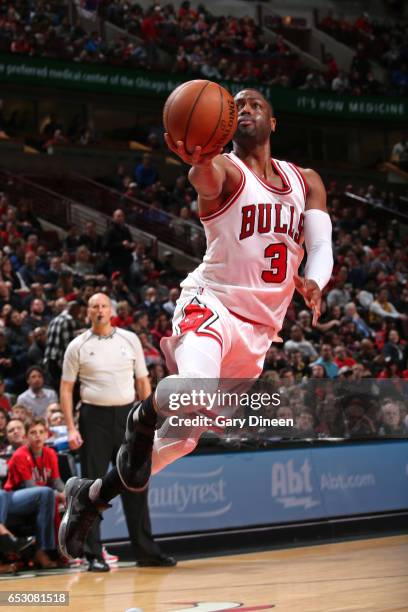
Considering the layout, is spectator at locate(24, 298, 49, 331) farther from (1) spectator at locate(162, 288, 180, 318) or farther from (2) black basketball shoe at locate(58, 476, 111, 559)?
(2) black basketball shoe at locate(58, 476, 111, 559)

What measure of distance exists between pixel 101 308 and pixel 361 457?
4.01 metres

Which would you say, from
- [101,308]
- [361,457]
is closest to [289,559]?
[361,457]

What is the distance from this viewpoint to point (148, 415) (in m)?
5.18

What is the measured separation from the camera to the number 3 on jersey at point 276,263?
218 inches

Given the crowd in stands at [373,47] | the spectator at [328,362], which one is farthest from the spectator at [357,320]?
the crowd in stands at [373,47]

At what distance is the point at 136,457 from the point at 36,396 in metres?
6.22

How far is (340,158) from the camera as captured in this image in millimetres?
31266

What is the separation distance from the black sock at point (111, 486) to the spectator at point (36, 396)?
19.3 feet

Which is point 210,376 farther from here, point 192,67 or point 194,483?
point 192,67

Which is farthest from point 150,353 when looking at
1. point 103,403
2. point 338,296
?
point 338,296

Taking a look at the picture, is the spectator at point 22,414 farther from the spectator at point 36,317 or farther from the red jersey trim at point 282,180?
the red jersey trim at point 282,180

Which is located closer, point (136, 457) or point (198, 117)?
point (198, 117)

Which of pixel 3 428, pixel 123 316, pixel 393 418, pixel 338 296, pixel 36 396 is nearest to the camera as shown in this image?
pixel 393 418

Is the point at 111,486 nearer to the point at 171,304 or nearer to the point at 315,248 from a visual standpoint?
the point at 315,248
